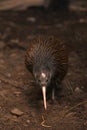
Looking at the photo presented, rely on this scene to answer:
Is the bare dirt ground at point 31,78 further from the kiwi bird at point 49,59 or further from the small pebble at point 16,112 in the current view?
the kiwi bird at point 49,59

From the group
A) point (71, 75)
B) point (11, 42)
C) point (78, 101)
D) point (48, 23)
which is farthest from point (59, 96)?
point (48, 23)

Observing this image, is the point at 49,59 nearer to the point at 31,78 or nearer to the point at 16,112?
the point at 16,112

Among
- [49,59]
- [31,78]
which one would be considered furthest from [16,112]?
[31,78]

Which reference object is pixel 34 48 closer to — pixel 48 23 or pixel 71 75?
pixel 71 75

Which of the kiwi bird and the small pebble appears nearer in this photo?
the kiwi bird

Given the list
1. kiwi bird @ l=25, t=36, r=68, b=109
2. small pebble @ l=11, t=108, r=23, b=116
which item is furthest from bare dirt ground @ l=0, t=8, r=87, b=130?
kiwi bird @ l=25, t=36, r=68, b=109

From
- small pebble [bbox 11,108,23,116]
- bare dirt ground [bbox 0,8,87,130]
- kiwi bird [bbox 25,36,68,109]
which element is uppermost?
kiwi bird [bbox 25,36,68,109]

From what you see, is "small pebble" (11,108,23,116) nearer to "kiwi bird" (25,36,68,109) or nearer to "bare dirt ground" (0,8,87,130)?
"bare dirt ground" (0,8,87,130)

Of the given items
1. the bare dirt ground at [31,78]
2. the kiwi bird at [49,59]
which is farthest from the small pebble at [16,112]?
the kiwi bird at [49,59]

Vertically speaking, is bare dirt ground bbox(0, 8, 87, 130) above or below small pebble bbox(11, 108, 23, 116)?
below
